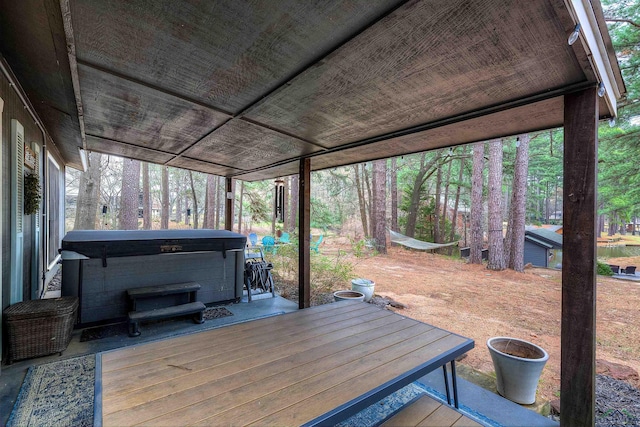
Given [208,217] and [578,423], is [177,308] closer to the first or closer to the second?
[578,423]

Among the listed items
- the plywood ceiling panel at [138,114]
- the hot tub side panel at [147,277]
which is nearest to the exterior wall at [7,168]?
the plywood ceiling panel at [138,114]

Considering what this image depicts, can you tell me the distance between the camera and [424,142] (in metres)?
3.32

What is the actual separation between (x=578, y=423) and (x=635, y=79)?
19.7ft

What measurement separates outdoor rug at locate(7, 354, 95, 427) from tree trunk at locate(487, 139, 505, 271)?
946 centimetres

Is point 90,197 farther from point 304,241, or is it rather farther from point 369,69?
point 369,69

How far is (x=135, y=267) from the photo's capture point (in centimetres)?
392

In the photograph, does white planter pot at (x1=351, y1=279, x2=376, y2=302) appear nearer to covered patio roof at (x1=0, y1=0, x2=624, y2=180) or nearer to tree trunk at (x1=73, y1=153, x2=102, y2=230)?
covered patio roof at (x1=0, y1=0, x2=624, y2=180)

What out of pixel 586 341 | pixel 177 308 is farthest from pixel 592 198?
pixel 177 308

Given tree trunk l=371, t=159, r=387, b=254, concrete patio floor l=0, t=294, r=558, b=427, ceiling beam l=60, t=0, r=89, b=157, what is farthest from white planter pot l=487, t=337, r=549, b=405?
tree trunk l=371, t=159, r=387, b=254

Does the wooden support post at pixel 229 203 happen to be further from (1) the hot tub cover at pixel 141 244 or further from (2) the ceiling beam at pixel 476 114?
(2) the ceiling beam at pixel 476 114

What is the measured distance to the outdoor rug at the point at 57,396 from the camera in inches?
80.0

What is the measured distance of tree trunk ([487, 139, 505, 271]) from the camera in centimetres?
870

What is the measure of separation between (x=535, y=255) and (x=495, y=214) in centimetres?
556

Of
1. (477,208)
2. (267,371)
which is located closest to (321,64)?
(267,371)
